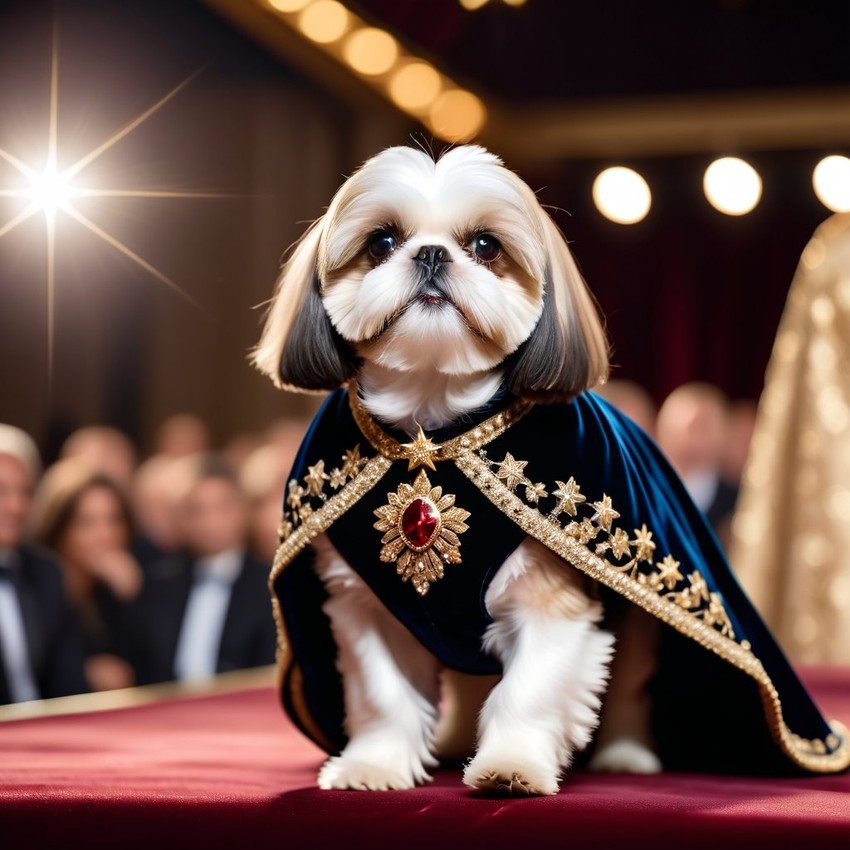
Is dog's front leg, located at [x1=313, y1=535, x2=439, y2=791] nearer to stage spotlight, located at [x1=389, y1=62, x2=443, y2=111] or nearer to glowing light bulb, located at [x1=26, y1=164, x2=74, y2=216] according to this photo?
glowing light bulb, located at [x1=26, y1=164, x2=74, y2=216]

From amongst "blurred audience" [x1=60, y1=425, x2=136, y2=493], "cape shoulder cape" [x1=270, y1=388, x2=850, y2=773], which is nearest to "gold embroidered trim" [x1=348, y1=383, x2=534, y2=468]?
"cape shoulder cape" [x1=270, y1=388, x2=850, y2=773]

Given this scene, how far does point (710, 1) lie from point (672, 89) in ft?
2.17

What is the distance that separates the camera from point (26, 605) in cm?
423

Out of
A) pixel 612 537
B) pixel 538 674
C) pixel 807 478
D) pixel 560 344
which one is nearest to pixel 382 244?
pixel 560 344

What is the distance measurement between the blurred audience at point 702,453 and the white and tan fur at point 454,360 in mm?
4712

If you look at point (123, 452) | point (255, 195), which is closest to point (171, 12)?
point (255, 195)

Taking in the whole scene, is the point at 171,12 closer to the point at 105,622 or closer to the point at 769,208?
the point at 105,622

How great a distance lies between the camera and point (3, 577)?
4.18 m

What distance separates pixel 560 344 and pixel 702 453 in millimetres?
4996

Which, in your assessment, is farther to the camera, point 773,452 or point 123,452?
point 123,452

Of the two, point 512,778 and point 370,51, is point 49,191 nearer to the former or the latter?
point 370,51

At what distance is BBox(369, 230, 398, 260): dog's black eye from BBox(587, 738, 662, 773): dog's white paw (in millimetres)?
955

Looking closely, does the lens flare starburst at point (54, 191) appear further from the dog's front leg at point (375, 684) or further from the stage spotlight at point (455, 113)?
the dog's front leg at point (375, 684)

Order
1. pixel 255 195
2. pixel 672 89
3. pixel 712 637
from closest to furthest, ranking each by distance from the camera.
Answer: pixel 712 637, pixel 255 195, pixel 672 89
